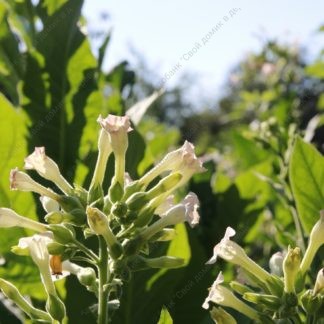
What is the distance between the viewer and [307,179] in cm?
165

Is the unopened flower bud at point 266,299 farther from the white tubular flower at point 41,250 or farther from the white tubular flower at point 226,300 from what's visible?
the white tubular flower at point 41,250

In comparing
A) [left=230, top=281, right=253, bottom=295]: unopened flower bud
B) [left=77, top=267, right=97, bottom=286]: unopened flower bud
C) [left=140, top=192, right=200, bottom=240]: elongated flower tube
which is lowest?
[left=230, top=281, right=253, bottom=295]: unopened flower bud

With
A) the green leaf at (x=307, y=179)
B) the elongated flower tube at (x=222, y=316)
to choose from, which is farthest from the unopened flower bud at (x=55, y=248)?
the green leaf at (x=307, y=179)

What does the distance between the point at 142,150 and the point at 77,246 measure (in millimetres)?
465

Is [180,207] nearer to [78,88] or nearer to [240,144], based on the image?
[78,88]

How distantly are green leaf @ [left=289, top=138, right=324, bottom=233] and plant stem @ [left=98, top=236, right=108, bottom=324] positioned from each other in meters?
0.60

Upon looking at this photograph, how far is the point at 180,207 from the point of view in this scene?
1296mm

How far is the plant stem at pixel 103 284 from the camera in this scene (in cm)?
116

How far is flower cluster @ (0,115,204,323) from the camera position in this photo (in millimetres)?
1234

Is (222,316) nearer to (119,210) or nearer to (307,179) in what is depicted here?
(119,210)

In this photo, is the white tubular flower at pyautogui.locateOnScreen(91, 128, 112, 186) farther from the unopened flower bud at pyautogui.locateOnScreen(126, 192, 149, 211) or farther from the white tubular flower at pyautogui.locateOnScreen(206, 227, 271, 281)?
the white tubular flower at pyautogui.locateOnScreen(206, 227, 271, 281)

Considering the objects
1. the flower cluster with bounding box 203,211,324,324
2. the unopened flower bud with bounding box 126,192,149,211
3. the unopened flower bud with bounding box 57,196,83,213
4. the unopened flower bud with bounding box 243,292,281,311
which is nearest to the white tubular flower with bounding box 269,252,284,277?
the flower cluster with bounding box 203,211,324,324

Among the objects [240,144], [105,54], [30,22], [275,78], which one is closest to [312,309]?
[105,54]

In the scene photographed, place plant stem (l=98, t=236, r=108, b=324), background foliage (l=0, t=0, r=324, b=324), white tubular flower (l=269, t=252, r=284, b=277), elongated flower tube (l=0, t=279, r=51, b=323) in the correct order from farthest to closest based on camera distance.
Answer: background foliage (l=0, t=0, r=324, b=324)
white tubular flower (l=269, t=252, r=284, b=277)
elongated flower tube (l=0, t=279, r=51, b=323)
plant stem (l=98, t=236, r=108, b=324)
